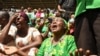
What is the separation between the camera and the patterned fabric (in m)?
4.38

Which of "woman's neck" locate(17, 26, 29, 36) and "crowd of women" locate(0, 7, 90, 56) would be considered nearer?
"crowd of women" locate(0, 7, 90, 56)

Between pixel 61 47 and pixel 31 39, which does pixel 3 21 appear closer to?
pixel 31 39

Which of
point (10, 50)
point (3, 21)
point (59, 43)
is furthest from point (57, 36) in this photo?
point (3, 21)

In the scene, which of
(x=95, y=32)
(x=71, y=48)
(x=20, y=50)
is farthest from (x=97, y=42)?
(x=20, y=50)

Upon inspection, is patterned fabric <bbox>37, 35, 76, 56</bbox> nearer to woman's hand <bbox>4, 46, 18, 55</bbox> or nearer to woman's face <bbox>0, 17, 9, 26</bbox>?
woman's hand <bbox>4, 46, 18, 55</bbox>

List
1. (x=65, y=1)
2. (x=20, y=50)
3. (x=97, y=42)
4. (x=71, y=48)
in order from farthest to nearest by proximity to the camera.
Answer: (x=65, y=1) < (x=20, y=50) < (x=71, y=48) < (x=97, y=42)

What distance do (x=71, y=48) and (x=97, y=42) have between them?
1857 mm

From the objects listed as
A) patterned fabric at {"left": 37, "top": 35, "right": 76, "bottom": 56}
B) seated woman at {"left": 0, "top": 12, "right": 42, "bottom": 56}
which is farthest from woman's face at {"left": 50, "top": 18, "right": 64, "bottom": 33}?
seated woman at {"left": 0, "top": 12, "right": 42, "bottom": 56}

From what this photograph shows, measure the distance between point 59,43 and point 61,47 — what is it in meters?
0.06

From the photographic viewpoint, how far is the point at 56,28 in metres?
4.64

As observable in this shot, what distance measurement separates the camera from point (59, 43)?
447 cm

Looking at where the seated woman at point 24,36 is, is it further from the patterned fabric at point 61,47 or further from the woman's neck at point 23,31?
the patterned fabric at point 61,47

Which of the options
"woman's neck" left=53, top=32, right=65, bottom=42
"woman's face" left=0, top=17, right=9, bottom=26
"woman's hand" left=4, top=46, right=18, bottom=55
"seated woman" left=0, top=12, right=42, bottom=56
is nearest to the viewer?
"woman's neck" left=53, top=32, right=65, bottom=42

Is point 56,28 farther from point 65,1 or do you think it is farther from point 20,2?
point 20,2
